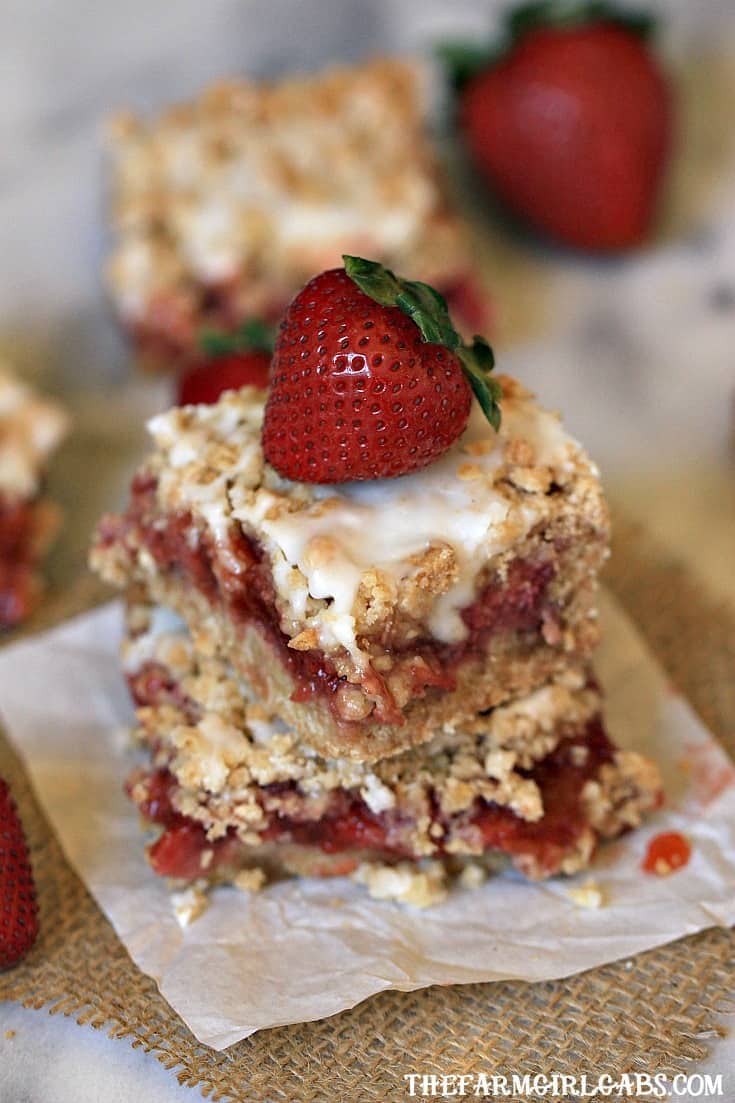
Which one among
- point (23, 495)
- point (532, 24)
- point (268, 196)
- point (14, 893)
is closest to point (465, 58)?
point (532, 24)

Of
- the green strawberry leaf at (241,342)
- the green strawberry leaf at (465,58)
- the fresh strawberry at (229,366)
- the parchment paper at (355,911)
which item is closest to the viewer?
the parchment paper at (355,911)

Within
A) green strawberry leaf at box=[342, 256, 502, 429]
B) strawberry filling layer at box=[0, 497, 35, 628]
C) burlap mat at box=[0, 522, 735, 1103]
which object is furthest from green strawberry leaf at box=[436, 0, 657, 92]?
burlap mat at box=[0, 522, 735, 1103]

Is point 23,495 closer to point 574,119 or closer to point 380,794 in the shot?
point 380,794

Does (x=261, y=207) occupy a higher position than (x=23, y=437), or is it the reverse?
(x=261, y=207)

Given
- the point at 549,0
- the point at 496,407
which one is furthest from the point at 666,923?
the point at 549,0

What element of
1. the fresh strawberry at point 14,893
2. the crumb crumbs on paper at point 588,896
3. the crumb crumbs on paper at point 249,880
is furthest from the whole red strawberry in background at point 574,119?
the fresh strawberry at point 14,893

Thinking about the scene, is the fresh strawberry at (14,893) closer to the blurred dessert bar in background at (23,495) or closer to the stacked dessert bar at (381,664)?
the stacked dessert bar at (381,664)

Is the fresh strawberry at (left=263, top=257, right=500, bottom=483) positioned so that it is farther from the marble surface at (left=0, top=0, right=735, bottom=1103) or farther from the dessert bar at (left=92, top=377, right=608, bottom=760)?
the marble surface at (left=0, top=0, right=735, bottom=1103)
